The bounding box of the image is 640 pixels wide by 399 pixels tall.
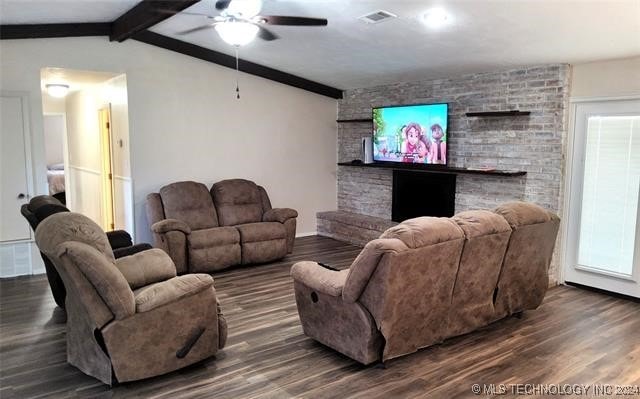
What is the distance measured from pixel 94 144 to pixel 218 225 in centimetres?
317

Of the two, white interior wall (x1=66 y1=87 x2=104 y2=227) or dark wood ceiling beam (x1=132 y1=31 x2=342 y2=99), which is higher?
dark wood ceiling beam (x1=132 y1=31 x2=342 y2=99)

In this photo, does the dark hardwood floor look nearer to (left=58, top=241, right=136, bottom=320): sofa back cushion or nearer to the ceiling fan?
(left=58, top=241, right=136, bottom=320): sofa back cushion

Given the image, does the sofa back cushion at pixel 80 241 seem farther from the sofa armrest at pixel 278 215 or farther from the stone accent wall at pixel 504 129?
the stone accent wall at pixel 504 129

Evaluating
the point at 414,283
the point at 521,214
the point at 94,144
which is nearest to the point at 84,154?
the point at 94,144

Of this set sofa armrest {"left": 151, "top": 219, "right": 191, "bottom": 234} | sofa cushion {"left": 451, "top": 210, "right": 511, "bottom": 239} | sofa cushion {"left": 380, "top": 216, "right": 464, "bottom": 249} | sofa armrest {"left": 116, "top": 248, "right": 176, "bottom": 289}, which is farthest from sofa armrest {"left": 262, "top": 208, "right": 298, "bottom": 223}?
sofa cushion {"left": 380, "top": 216, "right": 464, "bottom": 249}

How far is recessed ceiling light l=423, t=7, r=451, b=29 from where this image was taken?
3.93 meters

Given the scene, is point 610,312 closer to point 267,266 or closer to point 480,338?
point 480,338

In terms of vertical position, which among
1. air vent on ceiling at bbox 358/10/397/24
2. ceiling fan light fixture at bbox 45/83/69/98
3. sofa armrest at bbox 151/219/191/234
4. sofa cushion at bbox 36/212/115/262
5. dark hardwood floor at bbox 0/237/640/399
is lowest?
dark hardwood floor at bbox 0/237/640/399

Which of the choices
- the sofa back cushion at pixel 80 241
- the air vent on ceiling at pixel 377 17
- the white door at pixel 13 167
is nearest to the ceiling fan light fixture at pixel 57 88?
the white door at pixel 13 167

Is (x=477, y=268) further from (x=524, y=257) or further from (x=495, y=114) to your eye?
(x=495, y=114)

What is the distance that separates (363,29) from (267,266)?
3054 millimetres

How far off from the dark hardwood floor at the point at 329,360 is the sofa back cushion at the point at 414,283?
242 millimetres

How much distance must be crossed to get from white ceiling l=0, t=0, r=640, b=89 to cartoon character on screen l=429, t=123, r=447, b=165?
715 millimetres

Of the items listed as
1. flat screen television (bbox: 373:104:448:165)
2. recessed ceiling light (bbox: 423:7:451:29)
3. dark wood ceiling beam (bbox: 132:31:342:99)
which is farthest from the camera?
flat screen television (bbox: 373:104:448:165)
